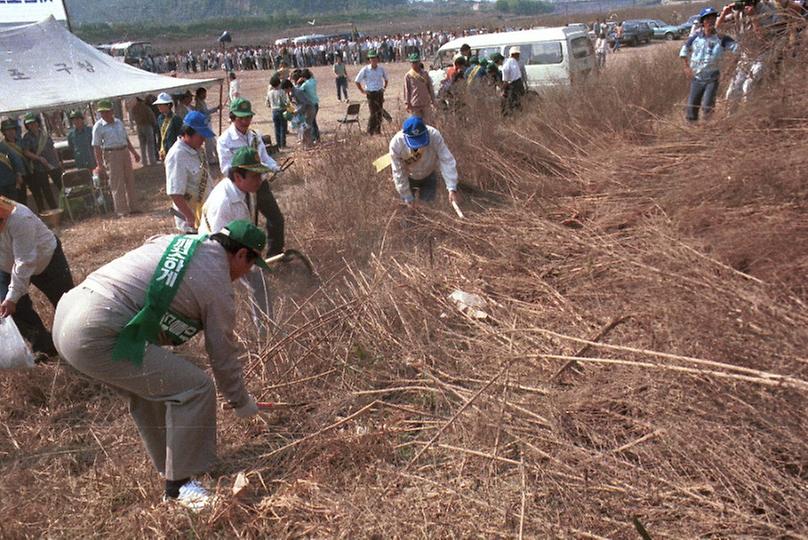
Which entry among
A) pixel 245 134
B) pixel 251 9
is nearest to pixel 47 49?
pixel 245 134

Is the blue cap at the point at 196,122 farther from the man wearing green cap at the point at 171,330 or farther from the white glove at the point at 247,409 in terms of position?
the white glove at the point at 247,409

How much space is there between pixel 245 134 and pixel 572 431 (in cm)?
349

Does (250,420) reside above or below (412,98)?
below

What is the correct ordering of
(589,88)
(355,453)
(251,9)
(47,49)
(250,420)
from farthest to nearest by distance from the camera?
(251,9) < (47,49) < (589,88) < (250,420) < (355,453)

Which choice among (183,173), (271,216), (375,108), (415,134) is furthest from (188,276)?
(375,108)

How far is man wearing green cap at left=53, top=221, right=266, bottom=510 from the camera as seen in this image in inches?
98.2

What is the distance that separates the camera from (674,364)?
7.75 ft

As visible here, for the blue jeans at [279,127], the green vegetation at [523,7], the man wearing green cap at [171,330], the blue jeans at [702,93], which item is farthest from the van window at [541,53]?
the green vegetation at [523,7]

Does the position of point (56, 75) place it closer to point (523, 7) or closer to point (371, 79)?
point (371, 79)

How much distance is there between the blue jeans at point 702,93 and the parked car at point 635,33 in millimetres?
24232

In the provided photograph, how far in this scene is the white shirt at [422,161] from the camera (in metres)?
5.09

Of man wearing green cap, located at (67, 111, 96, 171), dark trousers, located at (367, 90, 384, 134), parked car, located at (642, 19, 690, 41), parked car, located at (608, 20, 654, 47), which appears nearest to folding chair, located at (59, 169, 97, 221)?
man wearing green cap, located at (67, 111, 96, 171)

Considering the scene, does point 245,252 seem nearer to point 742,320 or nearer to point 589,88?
point 742,320

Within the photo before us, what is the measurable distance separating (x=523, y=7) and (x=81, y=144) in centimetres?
14188
